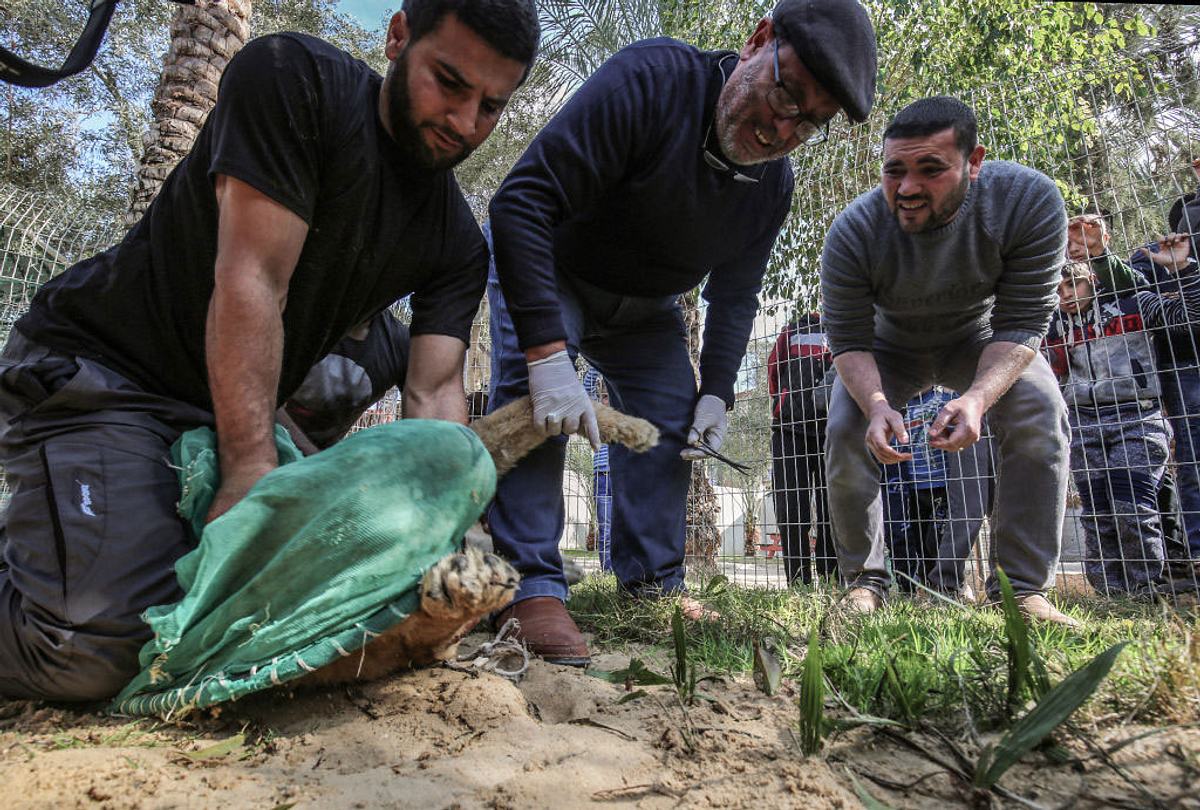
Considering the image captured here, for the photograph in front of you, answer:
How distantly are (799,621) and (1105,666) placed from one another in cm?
113

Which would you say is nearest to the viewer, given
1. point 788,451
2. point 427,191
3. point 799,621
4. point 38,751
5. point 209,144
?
point 38,751

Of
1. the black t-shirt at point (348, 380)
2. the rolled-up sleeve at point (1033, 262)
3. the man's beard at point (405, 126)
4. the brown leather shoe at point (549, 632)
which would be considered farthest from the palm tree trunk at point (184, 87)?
the rolled-up sleeve at point (1033, 262)

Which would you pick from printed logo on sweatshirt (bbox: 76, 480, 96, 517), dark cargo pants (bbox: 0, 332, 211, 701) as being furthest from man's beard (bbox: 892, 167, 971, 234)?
printed logo on sweatshirt (bbox: 76, 480, 96, 517)

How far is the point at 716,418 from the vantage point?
2.62m

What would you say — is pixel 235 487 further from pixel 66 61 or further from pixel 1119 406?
pixel 1119 406

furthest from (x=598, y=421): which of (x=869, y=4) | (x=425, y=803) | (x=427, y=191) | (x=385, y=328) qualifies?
(x=869, y=4)

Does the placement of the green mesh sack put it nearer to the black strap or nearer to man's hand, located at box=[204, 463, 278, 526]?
man's hand, located at box=[204, 463, 278, 526]

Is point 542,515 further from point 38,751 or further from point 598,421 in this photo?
point 38,751

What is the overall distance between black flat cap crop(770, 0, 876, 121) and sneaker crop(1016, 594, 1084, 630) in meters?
1.43

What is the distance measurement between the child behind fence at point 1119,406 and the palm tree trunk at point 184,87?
5.23 meters

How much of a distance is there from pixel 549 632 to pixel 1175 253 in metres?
3.42

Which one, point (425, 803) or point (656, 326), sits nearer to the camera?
point (425, 803)

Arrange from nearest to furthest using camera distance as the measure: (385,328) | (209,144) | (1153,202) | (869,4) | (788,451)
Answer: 1. (209,144)
2. (385,328)
3. (1153,202)
4. (788,451)
5. (869,4)

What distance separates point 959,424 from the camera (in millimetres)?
2377
